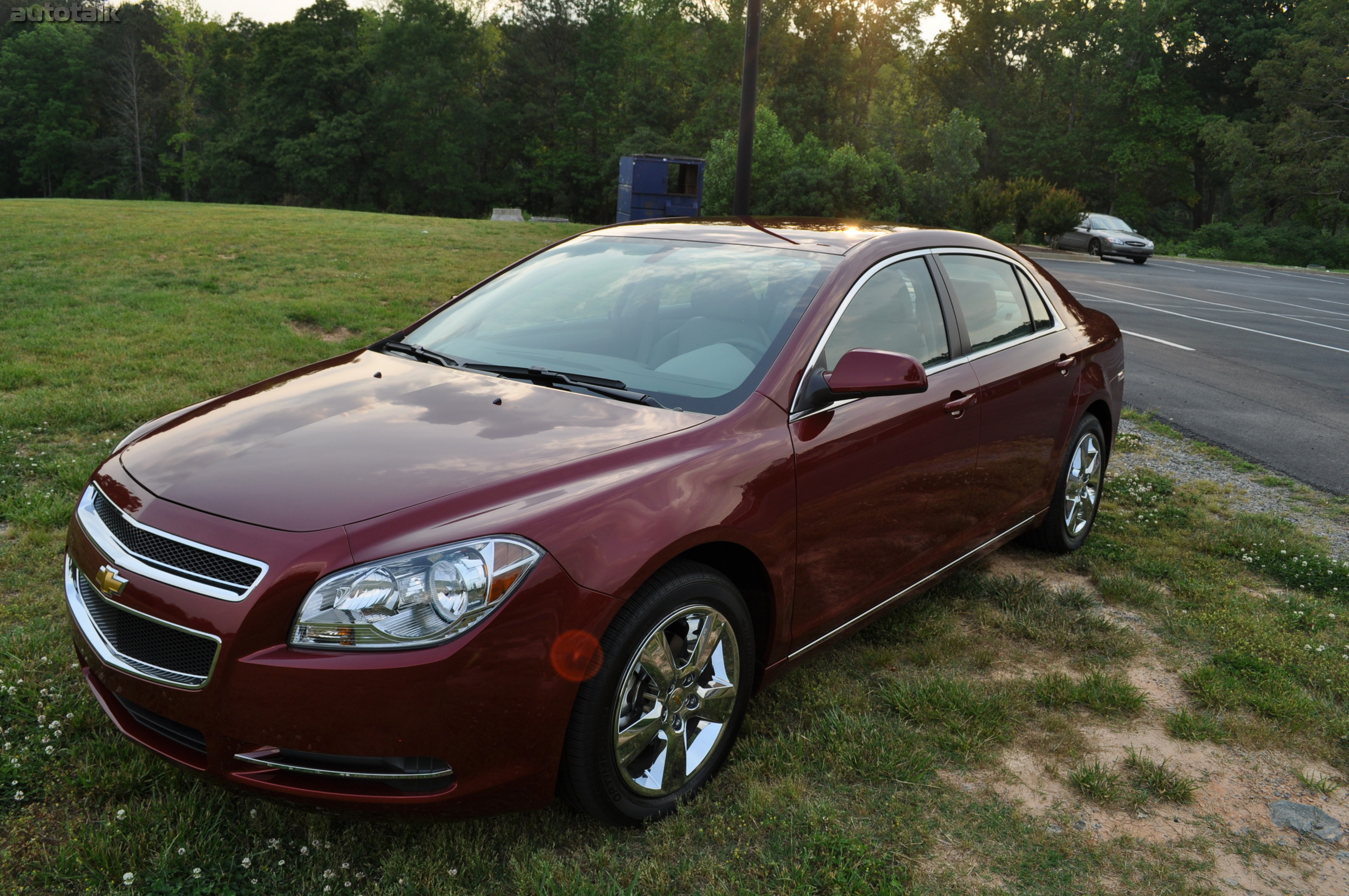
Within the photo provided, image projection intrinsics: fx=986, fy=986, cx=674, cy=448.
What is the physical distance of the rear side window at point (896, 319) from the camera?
343 centimetres

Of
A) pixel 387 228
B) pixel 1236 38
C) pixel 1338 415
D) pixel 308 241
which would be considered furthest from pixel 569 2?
pixel 1338 415

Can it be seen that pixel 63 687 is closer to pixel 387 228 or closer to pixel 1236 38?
pixel 387 228

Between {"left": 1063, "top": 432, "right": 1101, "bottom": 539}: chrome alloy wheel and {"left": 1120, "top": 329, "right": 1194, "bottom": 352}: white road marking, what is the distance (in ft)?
28.3

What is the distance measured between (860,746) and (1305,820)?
136 cm

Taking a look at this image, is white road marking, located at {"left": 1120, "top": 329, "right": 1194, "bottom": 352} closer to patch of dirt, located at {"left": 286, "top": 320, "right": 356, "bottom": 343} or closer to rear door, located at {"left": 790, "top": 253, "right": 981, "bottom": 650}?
patch of dirt, located at {"left": 286, "top": 320, "right": 356, "bottom": 343}

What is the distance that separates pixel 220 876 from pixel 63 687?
47.1 inches

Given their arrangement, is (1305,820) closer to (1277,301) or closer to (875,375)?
(875,375)

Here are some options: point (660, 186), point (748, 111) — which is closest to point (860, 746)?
point (748, 111)

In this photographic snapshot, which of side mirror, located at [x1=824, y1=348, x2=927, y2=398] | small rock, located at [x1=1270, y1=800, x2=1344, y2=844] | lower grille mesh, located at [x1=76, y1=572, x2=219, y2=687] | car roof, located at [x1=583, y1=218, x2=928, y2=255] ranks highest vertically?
car roof, located at [x1=583, y1=218, x2=928, y2=255]

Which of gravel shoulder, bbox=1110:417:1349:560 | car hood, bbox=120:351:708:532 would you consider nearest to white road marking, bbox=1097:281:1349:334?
gravel shoulder, bbox=1110:417:1349:560

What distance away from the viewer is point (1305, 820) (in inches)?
119

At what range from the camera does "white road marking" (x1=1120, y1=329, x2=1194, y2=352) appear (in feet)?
42.4

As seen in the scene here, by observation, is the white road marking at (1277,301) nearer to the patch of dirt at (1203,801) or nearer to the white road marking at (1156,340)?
the white road marking at (1156,340)

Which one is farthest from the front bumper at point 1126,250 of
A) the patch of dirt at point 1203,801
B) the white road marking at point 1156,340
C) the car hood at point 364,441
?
the car hood at point 364,441
